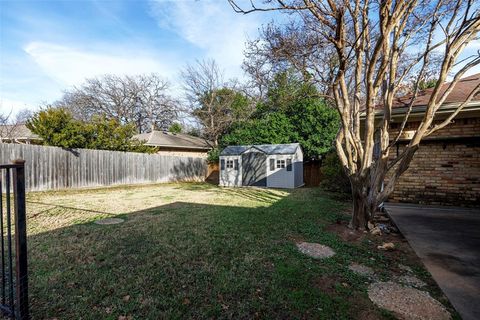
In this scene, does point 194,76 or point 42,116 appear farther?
point 194,76

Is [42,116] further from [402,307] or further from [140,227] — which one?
[402,307]

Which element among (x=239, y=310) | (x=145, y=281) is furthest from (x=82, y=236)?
(x=239, y=310)

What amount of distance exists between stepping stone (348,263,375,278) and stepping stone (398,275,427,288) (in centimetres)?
31

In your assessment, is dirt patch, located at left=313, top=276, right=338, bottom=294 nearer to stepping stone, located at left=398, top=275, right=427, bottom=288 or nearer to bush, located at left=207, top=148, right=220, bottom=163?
stepping stone, located at left=398, top=275, right=427, bottom=288

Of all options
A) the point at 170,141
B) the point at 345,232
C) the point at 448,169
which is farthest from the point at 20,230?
the point at 170,141

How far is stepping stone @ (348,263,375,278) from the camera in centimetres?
298

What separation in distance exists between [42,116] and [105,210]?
7.43 m

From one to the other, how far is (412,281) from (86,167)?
508 inches

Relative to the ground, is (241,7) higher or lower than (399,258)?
higher

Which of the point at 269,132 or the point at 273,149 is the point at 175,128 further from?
the point at 273,149

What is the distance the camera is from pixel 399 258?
137 inches

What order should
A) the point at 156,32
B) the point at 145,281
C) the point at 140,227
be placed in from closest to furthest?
the point at 145,281 < the point at 140,227 < the point at 156,32

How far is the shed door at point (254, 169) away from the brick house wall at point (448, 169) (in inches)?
326

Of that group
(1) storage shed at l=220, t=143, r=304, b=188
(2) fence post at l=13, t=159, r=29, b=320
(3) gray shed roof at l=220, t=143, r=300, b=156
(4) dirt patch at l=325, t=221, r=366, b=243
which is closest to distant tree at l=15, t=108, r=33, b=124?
(3) gray shed roof at l=220, t=143, r=300, b=156
